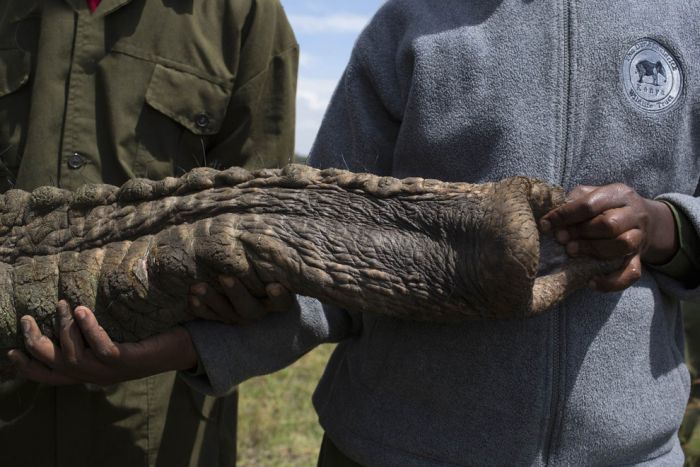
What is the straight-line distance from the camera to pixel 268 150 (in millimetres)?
3135

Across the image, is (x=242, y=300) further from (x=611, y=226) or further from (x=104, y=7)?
(x=104, y=7)

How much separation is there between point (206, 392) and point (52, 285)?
21.7 inches

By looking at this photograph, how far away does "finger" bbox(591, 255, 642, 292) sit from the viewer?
194 cm

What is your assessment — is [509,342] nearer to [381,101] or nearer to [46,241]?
[381,101]

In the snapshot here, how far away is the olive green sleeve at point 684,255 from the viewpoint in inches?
80.9

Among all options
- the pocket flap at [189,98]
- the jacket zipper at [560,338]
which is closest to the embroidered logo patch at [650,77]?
the jacket zipper at [560,338]

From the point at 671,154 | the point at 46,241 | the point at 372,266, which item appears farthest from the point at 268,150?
the point at 671,154

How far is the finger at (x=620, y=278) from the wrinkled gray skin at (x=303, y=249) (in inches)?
1.1

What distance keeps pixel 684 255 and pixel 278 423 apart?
419cm

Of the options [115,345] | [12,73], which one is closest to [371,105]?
[115,345]

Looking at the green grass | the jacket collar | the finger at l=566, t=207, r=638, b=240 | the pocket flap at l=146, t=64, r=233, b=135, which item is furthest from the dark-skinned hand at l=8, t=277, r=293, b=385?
the green grass

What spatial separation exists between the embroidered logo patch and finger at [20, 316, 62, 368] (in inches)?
70.5

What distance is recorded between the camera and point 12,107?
2910mm

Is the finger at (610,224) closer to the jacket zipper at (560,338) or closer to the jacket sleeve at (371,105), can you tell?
the jacket zipper at (560,338)
